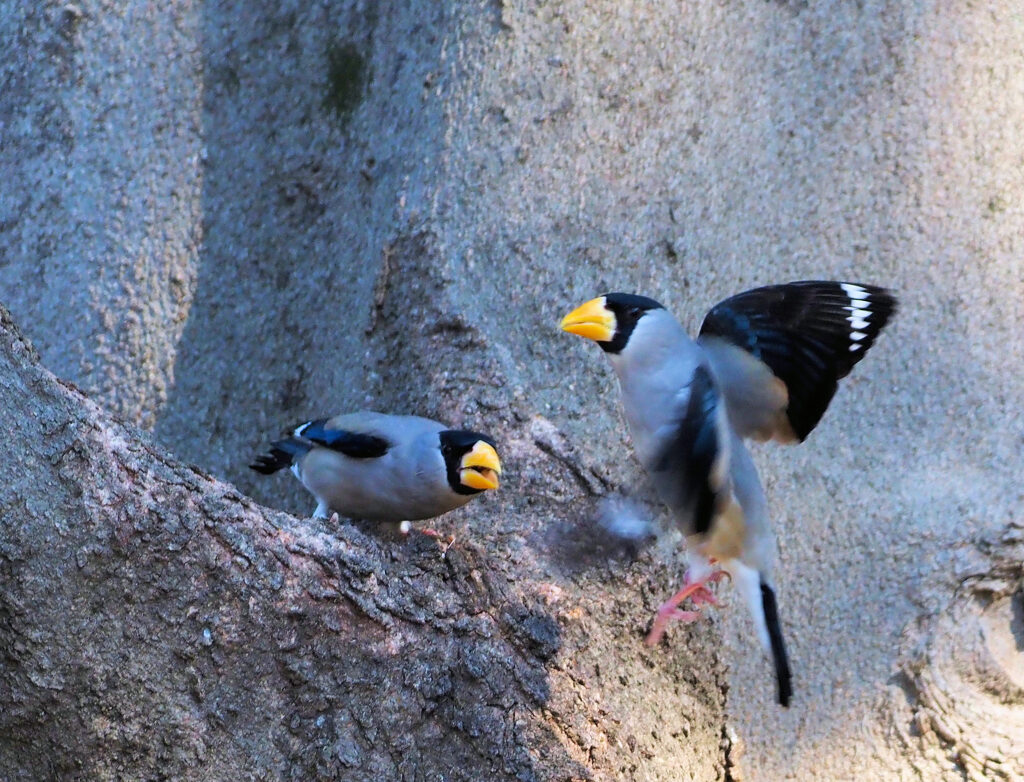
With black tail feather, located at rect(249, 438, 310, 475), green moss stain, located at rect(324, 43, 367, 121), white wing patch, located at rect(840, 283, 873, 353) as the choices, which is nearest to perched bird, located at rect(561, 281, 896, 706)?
white wing patch, located at rect(840, 283, 873, 353)

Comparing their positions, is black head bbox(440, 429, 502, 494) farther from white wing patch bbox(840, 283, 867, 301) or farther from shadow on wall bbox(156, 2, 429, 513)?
white wing patch bbox(840, 283, 867, 301)

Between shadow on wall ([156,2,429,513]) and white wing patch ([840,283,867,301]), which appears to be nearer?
white wing patch ([840,283,867,301])

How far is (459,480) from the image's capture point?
2.87 meters

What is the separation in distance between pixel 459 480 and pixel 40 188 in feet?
5.40

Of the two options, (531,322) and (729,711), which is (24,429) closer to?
(531,322)

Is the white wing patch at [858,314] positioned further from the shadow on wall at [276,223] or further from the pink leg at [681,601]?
the shadow on wall at [276,223]

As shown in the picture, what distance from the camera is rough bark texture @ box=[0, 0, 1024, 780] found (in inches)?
99.4

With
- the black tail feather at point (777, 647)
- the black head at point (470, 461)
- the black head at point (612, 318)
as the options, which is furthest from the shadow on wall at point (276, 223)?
the black tail feather at point (777, 647)

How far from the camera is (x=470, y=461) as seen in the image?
9.30 ft

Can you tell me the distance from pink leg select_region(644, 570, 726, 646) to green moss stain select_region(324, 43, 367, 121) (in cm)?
176

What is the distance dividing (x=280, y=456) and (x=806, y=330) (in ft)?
4.96

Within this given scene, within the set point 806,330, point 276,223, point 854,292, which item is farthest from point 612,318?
point 276,223

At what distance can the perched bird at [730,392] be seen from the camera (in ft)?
8.93

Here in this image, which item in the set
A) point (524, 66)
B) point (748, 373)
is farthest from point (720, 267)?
point (524, 66)
